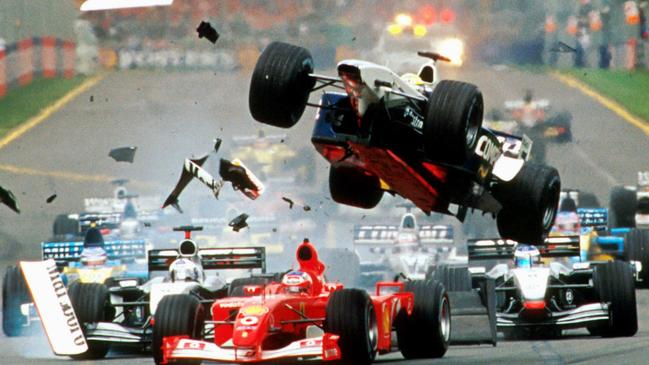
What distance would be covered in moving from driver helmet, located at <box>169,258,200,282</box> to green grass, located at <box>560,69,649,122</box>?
13290 mm

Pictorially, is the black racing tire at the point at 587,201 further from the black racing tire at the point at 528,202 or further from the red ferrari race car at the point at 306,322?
the black racing tire at the point at 528,202

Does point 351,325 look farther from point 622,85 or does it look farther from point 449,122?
point 622,85

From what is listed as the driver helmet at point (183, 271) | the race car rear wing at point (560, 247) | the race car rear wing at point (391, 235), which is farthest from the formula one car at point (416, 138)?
the race car rear wing at point (391, 235)

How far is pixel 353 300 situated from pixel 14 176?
20.9 m

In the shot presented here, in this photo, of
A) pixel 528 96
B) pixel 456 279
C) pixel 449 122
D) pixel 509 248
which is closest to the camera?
pixel 449 122

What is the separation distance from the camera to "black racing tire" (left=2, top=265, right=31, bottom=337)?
2422cm

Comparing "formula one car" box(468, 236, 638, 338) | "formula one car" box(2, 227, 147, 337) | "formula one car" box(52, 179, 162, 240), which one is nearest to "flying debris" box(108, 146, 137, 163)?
"formula one car" box(52, 179, 162, 240)

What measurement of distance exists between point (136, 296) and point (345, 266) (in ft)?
26.0

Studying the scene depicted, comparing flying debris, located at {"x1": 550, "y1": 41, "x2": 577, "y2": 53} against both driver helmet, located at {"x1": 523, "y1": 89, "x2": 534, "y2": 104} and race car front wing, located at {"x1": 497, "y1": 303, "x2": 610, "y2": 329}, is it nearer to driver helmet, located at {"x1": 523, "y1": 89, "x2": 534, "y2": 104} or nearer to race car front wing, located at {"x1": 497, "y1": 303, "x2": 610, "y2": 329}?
driver helmet, located at {"x1": 523, "y1": 89, "x2": 534, "y2": 104}

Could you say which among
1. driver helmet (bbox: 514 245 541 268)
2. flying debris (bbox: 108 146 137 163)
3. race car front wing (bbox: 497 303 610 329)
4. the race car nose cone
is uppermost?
flying debris (bbox: 108 146 137 163)

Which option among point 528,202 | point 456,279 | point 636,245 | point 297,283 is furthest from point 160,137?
point 528,202

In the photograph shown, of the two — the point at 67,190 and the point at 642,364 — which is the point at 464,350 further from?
the point at 67,190

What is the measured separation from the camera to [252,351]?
59.0ft

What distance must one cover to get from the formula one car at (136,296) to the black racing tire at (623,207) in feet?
38.8
